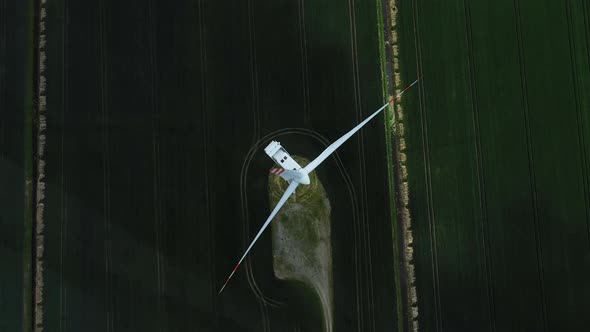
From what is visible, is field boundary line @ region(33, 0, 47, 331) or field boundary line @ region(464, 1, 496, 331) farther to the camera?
field boundary line @ region(33, 0, 47, 331)

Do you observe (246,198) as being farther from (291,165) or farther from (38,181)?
(38,181)

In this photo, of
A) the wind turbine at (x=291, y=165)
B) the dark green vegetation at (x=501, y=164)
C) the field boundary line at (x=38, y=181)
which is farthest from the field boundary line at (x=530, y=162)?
the field boundary line at (x=38, y=181)

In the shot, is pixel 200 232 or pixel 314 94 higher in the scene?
pixel 314 94

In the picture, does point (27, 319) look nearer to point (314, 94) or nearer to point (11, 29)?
point (11, 29)

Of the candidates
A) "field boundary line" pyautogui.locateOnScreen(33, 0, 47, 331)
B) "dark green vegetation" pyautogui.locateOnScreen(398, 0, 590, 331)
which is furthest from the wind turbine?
"field boundary line" pyautogui.locateOnScreen(33, 0, 47, 331)

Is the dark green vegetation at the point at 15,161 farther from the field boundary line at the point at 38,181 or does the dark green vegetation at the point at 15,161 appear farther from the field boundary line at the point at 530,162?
the field boundary line at the point at 530,162

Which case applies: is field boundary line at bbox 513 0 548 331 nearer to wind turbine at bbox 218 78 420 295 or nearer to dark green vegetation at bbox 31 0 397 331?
wind turbine at bbox 218 78 420 295

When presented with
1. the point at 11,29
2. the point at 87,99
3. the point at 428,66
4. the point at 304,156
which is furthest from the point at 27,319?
the point at 428,66
